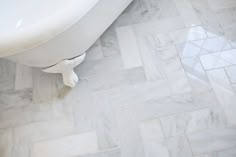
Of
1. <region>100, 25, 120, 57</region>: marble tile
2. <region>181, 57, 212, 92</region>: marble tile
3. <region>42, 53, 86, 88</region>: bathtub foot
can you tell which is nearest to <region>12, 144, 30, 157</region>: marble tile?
<region>42, 53, 86, 88</region>: bathtub foot

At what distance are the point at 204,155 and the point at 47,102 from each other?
0.77 m

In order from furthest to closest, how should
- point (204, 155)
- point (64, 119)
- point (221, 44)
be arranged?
point (221, 44) < point (64, 119) < point (204, 155)

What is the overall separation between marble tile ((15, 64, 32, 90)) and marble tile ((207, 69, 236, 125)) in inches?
37.1

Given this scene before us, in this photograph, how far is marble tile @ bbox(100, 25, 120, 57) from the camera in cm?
128

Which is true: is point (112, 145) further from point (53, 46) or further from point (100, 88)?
point (53, 46)

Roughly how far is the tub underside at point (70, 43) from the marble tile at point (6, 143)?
386 millimetres

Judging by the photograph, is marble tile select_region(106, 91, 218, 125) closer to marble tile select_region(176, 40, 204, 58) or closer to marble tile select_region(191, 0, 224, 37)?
marble tile select_region(176, 40, 204, 58)

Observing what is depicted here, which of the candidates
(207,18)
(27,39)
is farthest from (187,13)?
(27,39)

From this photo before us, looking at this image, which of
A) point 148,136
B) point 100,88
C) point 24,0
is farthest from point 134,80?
point 24,0

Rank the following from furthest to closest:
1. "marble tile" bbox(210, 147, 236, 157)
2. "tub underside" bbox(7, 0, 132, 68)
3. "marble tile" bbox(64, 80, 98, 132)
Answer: "marble tile" bbox(64, 80, 98, 132), "marble tile" bbox(210, 147, 236, 157), "tub underside" bbox(7, 0, 132, 68)

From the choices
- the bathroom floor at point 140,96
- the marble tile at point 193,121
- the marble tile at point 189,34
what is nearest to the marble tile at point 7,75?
the bathroom floor at point 140,96

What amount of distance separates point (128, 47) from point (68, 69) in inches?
15.8

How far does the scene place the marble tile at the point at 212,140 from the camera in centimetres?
99

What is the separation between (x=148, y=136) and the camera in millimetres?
1031
